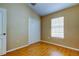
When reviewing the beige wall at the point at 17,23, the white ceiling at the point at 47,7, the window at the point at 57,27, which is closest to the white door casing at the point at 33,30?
the beige wall at the point at 17,23

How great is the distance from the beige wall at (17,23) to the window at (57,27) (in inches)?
44.5

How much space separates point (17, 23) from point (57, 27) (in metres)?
1.99

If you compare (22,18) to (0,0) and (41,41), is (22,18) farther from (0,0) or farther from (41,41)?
(0,0)

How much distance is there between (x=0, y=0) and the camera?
1233mm

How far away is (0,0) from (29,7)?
2.86m

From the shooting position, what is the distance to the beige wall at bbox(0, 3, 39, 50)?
3.47 meters

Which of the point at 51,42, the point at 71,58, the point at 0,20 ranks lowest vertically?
the point at 51,42

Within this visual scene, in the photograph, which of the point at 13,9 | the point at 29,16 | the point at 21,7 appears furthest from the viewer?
the point at 29,16

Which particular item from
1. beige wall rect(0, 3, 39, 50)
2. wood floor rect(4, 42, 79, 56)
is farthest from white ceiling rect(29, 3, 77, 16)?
wood floor rect(4, 42, 79, 56)

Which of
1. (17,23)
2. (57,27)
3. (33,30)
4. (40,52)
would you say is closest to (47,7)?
(57,27)

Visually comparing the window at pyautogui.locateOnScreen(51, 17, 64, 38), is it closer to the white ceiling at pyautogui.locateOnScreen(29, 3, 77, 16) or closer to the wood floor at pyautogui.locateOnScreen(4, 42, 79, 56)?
the white ceiling at pyautogui.locateOnScreen(29, 3, 77, 16)

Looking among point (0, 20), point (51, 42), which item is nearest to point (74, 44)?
point (51, 42)

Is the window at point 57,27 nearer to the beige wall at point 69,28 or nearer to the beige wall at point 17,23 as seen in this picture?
the beige wall at point 69,28

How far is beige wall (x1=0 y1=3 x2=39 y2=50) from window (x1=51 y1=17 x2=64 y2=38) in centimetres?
113
